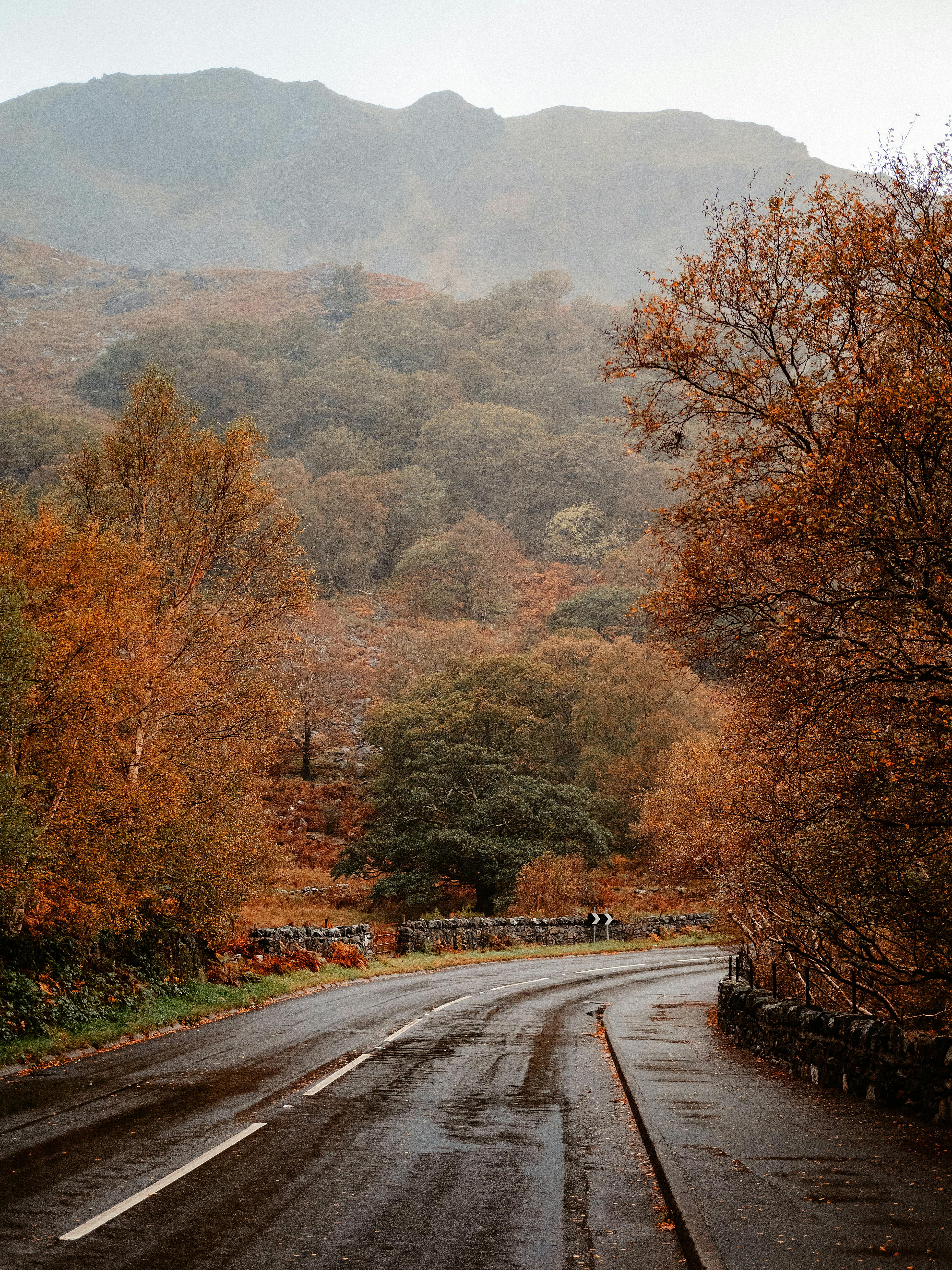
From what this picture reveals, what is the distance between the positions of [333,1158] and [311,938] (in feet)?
68.4

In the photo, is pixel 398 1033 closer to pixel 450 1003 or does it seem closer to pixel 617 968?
pixel 450 1003

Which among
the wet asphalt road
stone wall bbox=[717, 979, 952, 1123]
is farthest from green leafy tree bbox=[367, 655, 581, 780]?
stone wall bbox=[717, 979, 952, 1123]

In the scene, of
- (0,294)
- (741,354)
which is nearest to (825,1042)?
(741,354)

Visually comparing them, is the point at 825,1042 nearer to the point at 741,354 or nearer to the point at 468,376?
the point at 741,354

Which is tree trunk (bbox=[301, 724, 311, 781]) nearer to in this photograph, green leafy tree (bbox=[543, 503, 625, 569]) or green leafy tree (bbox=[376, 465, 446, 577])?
green leafy tree (bbox=[376, 465, 446, 577])

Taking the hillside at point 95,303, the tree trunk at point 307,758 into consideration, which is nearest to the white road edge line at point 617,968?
the tree trunk at point 307,758

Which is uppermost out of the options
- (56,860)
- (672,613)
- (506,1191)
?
(672,613)

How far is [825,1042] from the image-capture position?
10664mm

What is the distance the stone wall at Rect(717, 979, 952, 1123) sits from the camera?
8.34 m

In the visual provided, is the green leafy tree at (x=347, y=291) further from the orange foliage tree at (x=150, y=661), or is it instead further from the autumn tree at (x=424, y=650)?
the orange foliage tree at (x=150, y=661)

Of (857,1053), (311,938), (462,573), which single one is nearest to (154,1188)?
(857,1053)

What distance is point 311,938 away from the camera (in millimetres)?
27391

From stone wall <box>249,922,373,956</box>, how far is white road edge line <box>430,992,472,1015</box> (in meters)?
6.20

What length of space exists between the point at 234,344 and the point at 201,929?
116077 millimetres
